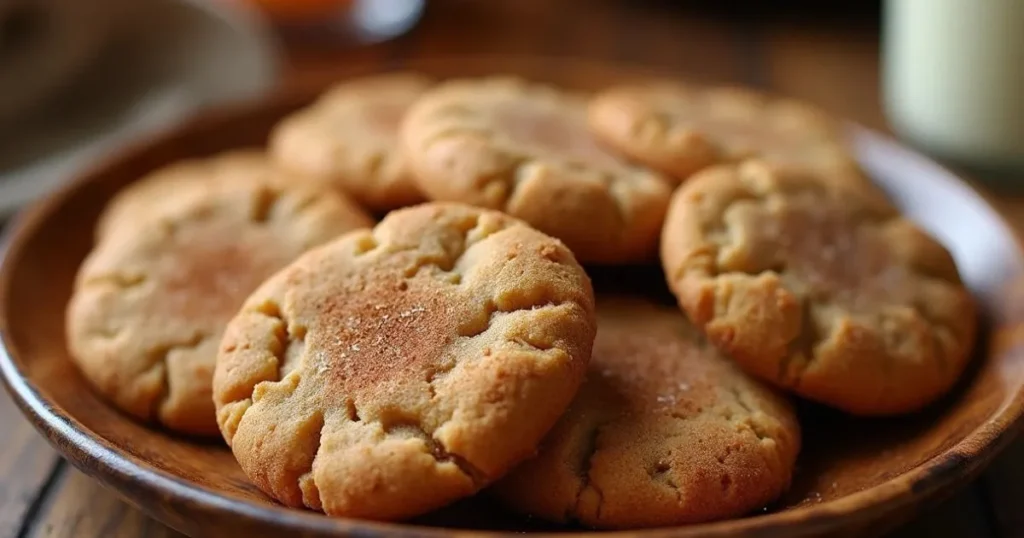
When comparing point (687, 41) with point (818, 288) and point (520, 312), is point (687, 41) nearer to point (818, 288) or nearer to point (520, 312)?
point (818, 288)

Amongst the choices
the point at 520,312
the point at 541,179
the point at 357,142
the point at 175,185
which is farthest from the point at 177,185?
the point at 520,312

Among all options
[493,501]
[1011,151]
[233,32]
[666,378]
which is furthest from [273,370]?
[1011,151]

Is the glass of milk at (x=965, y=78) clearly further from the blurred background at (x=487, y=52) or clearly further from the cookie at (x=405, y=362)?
the cookie at (x=405, y=362)

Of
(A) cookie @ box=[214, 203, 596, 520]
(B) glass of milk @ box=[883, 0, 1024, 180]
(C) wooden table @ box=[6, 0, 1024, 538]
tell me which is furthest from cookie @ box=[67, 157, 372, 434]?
(B) glass of milk @ box=[883, 0, 1024, 180]

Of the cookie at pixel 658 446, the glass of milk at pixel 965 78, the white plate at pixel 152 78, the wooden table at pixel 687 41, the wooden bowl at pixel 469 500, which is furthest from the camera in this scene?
the wooden table at pixel 687 41

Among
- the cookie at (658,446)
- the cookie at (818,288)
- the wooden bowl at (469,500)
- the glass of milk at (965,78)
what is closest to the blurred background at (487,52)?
the glass of milk at (965,78)

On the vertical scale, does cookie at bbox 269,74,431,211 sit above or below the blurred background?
above

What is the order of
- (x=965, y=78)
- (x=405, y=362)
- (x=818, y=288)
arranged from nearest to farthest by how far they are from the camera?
(x=405, y=362)
(x=818, y=288)
(x=965, y=78)

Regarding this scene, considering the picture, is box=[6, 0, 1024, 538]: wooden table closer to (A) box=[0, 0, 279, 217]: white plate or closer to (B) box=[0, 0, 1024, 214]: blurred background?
(B) box=[0, 0, 1024, 214]: blurred background
